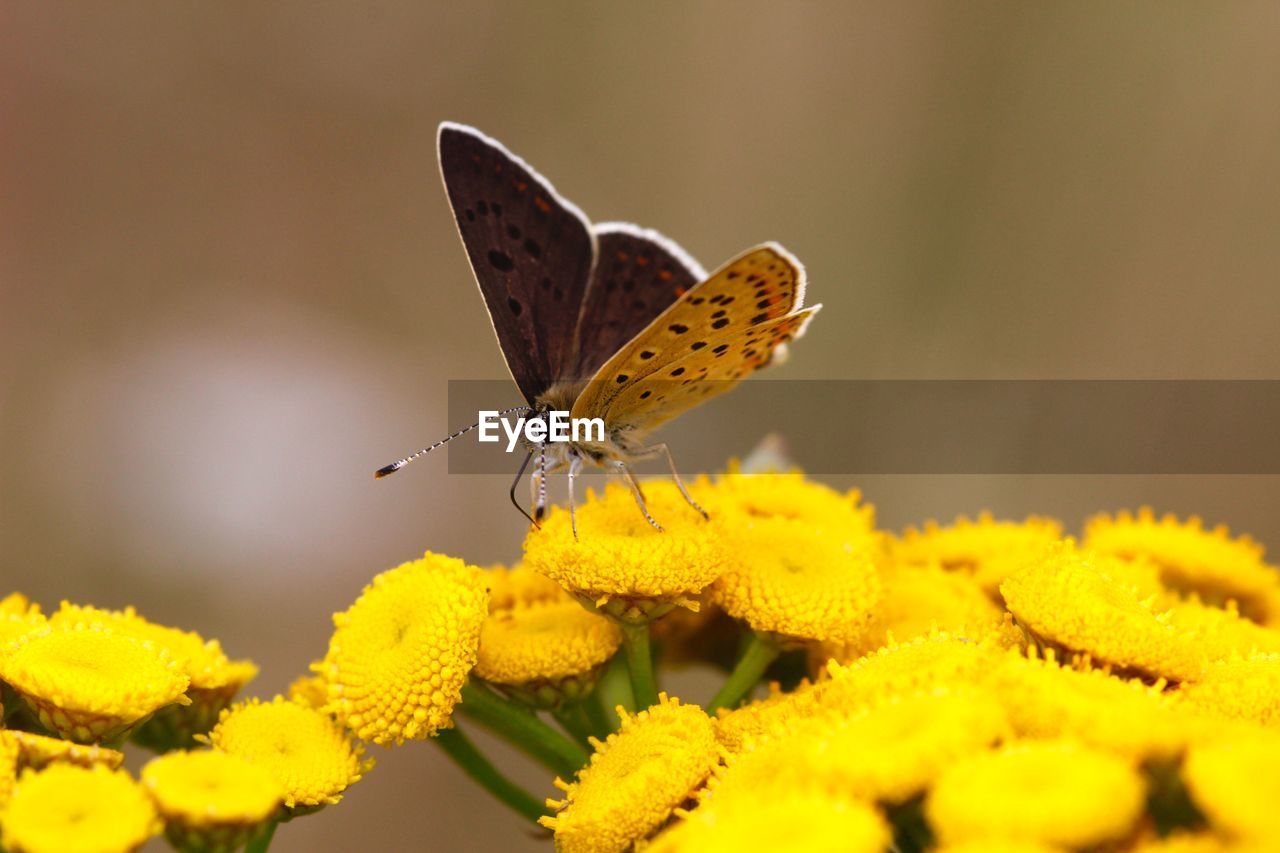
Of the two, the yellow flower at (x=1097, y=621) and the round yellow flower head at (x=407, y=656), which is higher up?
the yellow flower at (x=1097, y=621)

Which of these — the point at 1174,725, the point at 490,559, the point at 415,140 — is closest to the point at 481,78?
the point at 415,140

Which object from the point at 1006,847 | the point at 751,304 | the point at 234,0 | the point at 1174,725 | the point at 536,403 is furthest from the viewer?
the point at 234,0

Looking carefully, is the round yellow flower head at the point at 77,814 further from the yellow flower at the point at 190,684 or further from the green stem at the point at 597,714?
the green stem at the point at 597,714

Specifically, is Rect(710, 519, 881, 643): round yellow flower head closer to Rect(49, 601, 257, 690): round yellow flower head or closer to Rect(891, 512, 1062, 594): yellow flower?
Rect(891, 512, 1062, 594): yellow flower

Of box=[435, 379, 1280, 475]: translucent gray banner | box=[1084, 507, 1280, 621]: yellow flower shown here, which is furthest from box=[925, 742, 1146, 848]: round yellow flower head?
box=[435, 379, 1280, 475]: translucent gray banner

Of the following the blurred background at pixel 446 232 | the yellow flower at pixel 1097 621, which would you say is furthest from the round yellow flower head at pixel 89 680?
the blurred background at pixel 446 232

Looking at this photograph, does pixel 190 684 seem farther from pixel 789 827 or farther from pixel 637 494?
pixel 789 827

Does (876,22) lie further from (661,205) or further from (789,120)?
(661,205)
